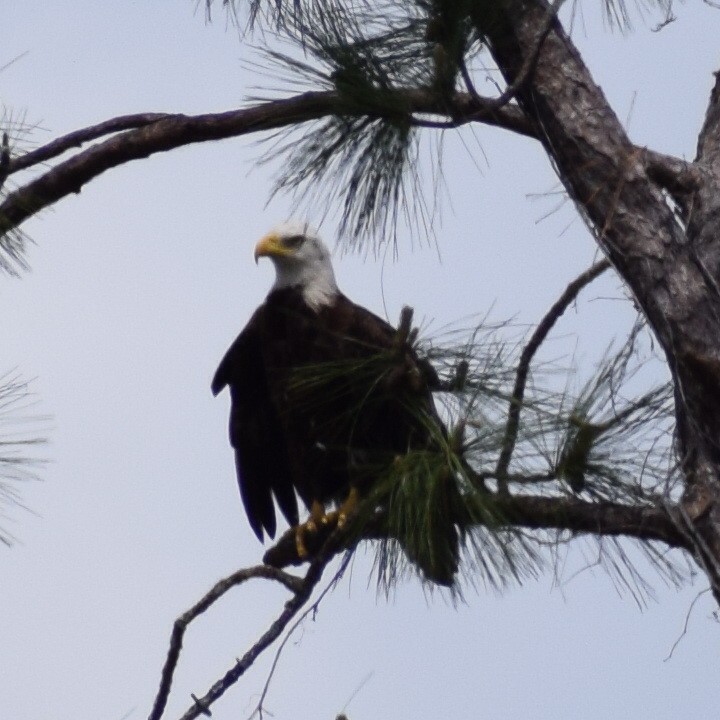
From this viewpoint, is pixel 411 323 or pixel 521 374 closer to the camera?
pixel 411 323

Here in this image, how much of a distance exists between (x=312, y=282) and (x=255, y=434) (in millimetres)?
443

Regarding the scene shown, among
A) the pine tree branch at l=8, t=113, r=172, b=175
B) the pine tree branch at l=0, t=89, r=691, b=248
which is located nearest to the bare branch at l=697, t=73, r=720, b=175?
the pine tree branch at l=0, t=89, r=691, b=248

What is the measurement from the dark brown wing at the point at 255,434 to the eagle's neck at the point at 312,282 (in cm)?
14

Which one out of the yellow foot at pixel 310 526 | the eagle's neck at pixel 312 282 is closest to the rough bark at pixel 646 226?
the yellow foot at pixel 310 526

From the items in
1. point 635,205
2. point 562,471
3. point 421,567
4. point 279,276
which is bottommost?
point 421,567

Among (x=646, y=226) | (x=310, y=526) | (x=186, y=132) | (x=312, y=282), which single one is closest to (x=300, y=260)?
(x=312, y=282)

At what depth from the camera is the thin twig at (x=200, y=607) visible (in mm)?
2250

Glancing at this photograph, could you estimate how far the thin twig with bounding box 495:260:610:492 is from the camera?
234 centimetres

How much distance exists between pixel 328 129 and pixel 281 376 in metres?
1.17

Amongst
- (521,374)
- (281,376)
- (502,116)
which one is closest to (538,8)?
(502,116)

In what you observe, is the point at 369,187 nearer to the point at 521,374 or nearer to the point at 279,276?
the point at 521,374

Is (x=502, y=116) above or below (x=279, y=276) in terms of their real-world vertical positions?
below

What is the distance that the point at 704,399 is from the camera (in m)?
2.38

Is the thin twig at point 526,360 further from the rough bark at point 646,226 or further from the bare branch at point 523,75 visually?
the bare branch at point 523,75
